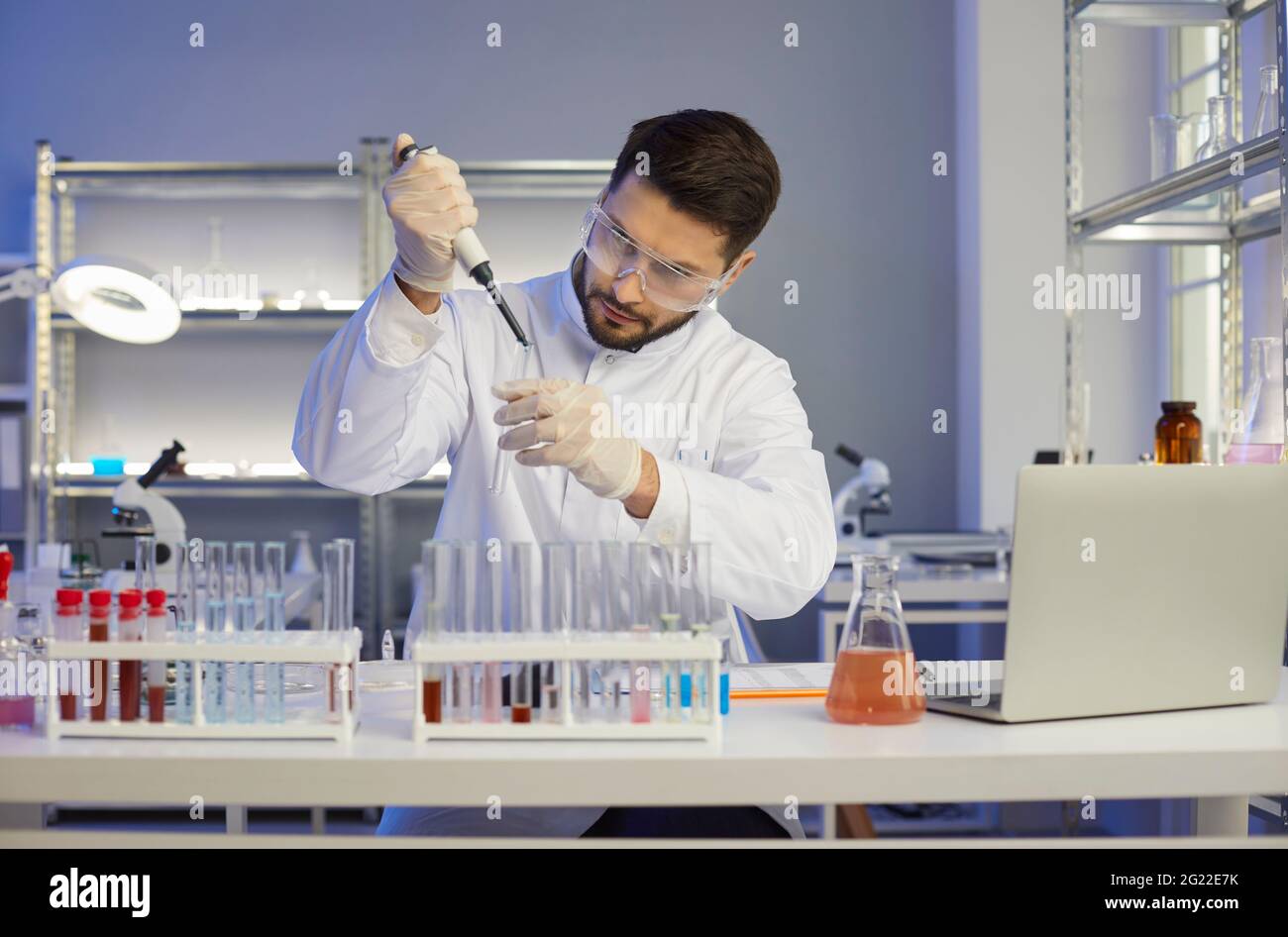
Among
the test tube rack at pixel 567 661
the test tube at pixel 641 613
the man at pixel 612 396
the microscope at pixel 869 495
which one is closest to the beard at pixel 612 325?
the man at pixel 612 396

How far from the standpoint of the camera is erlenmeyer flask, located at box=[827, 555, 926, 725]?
3.79 ft

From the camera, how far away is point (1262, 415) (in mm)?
1767

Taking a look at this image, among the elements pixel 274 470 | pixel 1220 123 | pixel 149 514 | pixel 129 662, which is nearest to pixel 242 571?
pixel 129 662

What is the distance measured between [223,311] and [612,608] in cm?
303

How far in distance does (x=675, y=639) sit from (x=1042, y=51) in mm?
3410

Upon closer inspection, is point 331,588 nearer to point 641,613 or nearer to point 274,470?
point 641,613

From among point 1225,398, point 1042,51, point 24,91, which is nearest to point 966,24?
point 1042,51

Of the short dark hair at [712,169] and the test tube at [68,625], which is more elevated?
the short dark hair at [712,169]

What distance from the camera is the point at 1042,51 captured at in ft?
12.7

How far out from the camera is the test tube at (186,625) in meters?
1.06

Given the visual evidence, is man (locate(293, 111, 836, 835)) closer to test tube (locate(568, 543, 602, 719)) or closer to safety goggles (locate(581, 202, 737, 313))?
safety goggles (locate(581, 202, 737, 313))

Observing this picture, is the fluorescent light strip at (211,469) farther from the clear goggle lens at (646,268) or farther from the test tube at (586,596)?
the test tube at (586,596)

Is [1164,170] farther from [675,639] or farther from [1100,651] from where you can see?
[675,639]

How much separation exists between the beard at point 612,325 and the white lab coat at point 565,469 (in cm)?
3
